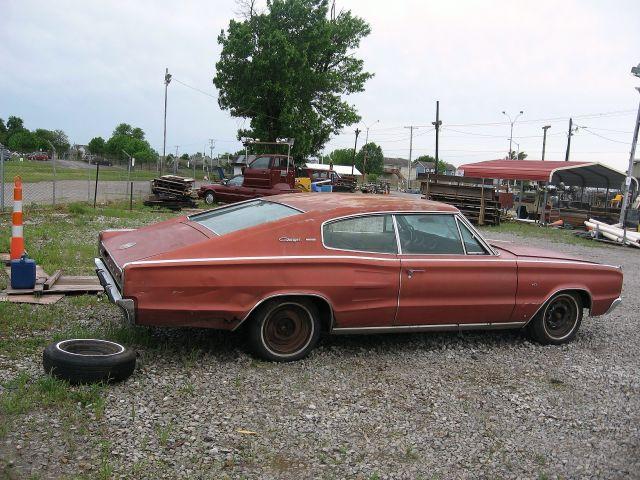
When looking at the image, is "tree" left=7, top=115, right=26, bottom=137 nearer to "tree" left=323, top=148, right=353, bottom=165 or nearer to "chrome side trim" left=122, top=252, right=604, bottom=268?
"tree" left=323, top=148, right=353, bottom=165

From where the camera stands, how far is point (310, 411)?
3807 millimetres

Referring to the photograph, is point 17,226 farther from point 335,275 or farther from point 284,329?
point 335,275

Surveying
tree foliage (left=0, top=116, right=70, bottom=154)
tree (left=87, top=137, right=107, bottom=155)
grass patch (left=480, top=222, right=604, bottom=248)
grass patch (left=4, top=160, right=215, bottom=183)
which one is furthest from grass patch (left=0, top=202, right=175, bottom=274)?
tree (left=87, top=137, right=107, bottom=155)

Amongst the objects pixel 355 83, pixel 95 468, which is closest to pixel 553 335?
pixel 95 468

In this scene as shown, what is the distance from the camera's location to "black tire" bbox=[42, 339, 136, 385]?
Result: 3785mm

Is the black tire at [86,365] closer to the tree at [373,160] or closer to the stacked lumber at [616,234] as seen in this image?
the stacked lumber at [616,234]

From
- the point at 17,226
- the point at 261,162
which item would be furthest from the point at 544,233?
the point at 17,226

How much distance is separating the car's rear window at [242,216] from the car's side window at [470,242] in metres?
1.55

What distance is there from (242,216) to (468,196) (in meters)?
18.6

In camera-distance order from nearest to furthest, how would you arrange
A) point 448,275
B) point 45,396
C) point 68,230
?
point 45,396, point 448,275, point 68,230

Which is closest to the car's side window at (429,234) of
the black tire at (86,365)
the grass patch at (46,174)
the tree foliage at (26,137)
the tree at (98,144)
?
the black tire at (86,365)

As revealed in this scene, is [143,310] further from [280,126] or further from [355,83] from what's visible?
[355,83]

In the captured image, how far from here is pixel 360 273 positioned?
15.2ft

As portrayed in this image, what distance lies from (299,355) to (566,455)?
6.57 ft
